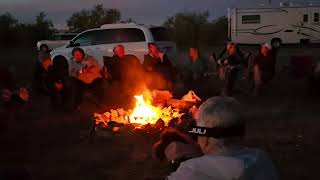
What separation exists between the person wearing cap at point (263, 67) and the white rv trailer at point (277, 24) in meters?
28.7

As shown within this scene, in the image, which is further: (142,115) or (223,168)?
(142,115)

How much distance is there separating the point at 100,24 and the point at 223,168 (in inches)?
2211

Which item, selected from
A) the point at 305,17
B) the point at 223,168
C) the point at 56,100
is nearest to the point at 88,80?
the point at 56,100

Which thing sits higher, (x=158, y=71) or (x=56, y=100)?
(x=158, y=71)

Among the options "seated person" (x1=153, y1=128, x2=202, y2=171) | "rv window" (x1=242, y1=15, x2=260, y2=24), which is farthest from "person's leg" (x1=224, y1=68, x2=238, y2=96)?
"rv window" (x1=242, y1=15, x2=260, y2=24)

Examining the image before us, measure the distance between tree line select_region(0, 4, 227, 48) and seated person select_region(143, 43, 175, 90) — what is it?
1271 inches

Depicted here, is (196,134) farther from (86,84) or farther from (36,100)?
(36,100)

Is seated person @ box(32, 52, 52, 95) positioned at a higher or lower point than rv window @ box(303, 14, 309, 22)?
higher

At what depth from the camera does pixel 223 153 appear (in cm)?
278

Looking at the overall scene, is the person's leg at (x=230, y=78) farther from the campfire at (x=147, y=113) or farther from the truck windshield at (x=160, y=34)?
the campfire at (x=147, y=113)

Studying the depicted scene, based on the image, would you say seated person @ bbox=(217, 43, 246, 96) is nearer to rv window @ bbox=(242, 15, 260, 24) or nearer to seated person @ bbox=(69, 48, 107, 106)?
seated person @ bbox=(69, 48, 107, 106)

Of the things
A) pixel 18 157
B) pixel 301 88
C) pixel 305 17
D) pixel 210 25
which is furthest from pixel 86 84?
pixel 210 25

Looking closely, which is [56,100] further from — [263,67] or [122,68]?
[263,67]

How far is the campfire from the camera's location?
30.7 feet
